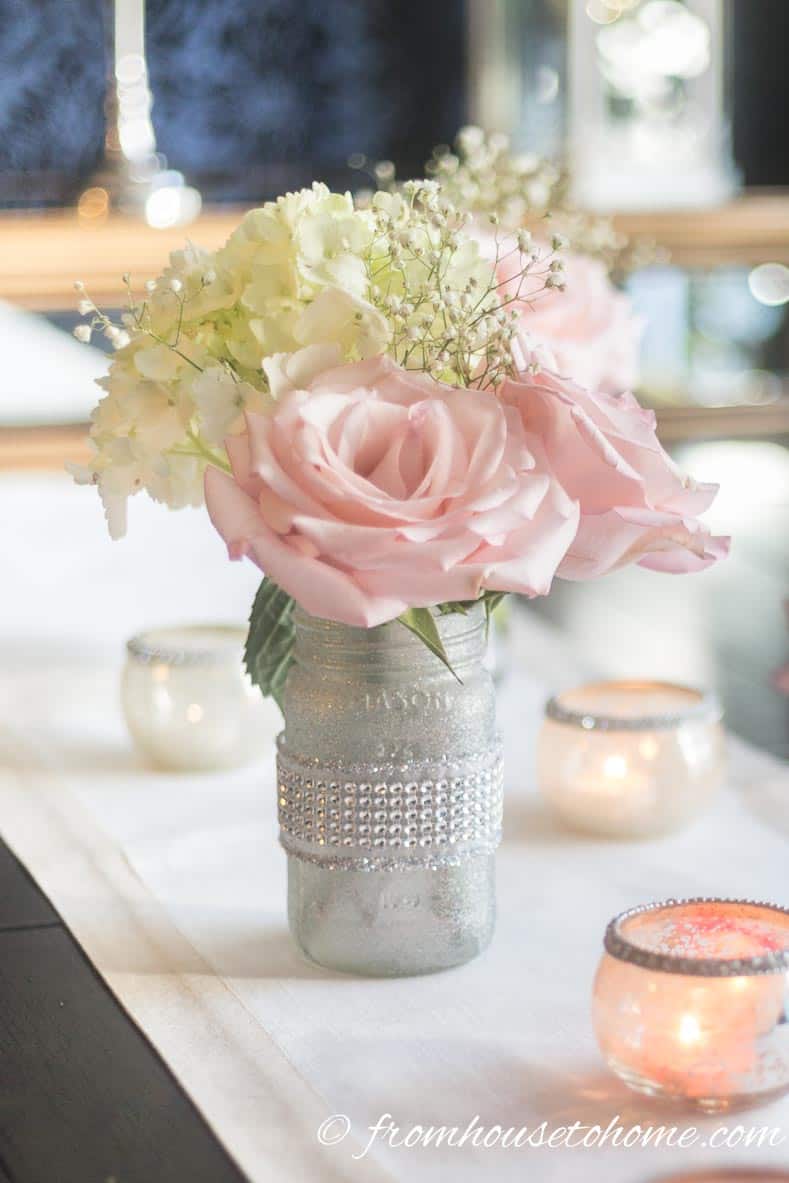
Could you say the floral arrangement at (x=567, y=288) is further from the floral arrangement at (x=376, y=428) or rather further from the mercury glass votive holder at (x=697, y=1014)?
the mercury glass votive holder at (x=697, y=1014)

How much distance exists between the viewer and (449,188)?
123 cm

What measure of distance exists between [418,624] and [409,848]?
0.37 ft

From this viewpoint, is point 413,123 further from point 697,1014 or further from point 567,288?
point 697,1014

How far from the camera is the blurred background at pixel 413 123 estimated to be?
3654 mm

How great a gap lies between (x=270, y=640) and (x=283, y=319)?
0.59 feet

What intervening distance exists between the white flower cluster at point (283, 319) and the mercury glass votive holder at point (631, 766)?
0.26m

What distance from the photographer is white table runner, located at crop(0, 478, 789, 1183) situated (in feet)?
2.10

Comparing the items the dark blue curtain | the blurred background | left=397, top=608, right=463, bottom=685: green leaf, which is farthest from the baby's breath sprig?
the dark blue curtain

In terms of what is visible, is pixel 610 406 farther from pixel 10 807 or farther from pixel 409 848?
pixel 10 807

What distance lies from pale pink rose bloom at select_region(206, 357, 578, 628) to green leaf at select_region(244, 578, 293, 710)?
0.14m

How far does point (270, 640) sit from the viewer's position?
84 centimetres

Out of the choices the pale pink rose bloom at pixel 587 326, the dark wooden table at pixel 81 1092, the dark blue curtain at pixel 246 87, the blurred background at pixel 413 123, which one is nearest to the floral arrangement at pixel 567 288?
the pale pink rose bloom at pixel 587 326

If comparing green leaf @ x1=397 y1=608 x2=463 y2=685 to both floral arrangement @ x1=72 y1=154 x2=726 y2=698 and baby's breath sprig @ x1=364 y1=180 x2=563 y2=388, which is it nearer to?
floral arrangement @ x1=72 y1=154 x2=726 y2=698

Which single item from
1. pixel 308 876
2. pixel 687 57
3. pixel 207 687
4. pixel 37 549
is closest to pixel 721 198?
pixel 687 57
